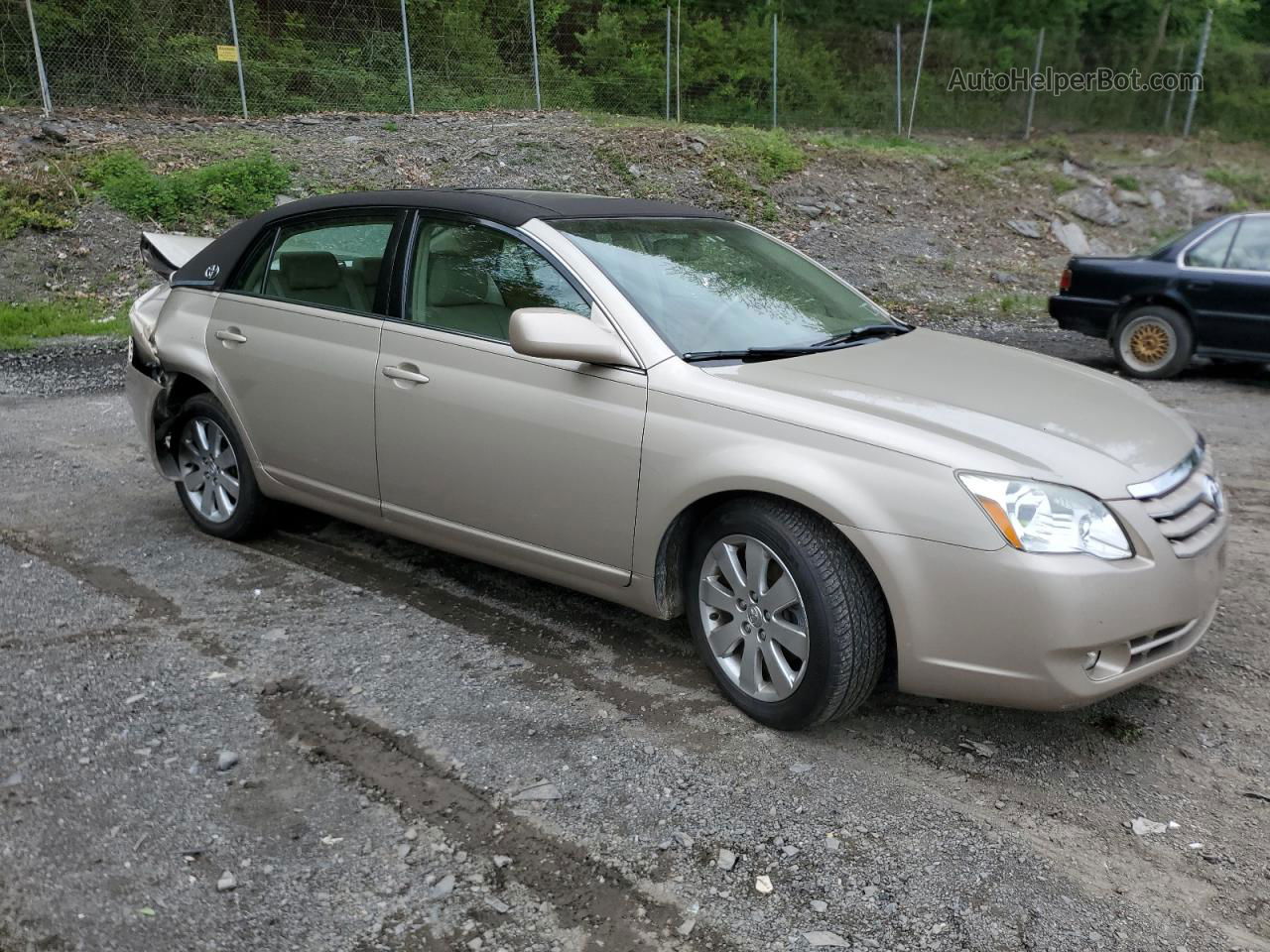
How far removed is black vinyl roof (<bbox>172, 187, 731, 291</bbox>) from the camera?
4.35 metres

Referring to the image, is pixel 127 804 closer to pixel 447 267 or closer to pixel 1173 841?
pixel 447 267

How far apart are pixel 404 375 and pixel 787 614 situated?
1782 mm

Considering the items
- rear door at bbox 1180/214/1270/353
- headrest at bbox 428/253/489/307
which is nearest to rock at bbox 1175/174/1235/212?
rear door at bbox 1180/214/1270/353

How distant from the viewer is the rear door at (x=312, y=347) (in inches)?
180

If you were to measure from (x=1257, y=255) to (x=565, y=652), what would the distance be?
7.81 metres

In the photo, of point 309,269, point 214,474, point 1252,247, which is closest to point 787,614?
point 309,269

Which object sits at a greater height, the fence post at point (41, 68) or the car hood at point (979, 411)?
the fence post at point (41, 68)

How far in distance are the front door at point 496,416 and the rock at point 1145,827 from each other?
1723 mm

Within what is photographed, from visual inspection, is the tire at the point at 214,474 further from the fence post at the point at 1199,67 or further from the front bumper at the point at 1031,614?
the fence post at the point at 1199,67

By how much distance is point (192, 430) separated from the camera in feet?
17.8

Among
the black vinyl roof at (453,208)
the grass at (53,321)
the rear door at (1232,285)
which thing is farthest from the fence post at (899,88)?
the black vinyl roof at (453,208)

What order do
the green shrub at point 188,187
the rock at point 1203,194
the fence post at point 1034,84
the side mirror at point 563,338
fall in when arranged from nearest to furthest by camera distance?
the side mirror at point 563,338, the green shrub at point 188,187, the rock at point 1203,194, the fence post at point 1034,84

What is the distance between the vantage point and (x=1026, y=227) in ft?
59.6

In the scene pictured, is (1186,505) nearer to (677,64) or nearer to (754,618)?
(754,618)
